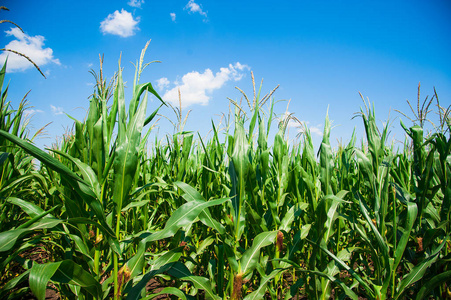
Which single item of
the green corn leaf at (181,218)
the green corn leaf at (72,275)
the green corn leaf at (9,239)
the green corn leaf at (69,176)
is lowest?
the green corn leaf at (72,275)

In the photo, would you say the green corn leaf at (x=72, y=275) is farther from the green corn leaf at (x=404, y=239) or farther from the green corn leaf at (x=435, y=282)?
the green corn leaf at (x=435, y=282)

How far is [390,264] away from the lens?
1448mm

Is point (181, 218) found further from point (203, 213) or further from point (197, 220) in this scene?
point (197, 220)

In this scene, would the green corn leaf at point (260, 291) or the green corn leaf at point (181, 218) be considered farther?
the green corn leaf at point (260, 291)

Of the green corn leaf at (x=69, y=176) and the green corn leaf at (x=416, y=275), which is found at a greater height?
the green corn leaf at (x=69, y=176)

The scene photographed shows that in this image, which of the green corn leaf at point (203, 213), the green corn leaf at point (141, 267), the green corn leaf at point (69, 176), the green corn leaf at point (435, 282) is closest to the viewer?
the green corn leaf at point (69, 176)

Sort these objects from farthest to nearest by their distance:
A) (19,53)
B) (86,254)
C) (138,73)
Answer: (138,73)
(86,254)
(19,53)

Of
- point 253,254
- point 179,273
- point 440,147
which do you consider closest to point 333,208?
point 253,254

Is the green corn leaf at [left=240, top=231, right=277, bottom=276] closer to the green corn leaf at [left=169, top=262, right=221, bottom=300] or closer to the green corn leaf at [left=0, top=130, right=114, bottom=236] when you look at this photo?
the green corn leaf at [left=169, top=262, right=221, bottom=300]

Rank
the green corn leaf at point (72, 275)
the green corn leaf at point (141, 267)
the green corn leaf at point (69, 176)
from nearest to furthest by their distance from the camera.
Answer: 1. the green corn leaf at point (69, 176)
2. the green corn leaf at point (72, 275)
3. the green corn leaf at point (141, 267)

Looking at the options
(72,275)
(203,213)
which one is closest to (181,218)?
(203,213)

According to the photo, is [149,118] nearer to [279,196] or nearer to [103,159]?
[103,159]

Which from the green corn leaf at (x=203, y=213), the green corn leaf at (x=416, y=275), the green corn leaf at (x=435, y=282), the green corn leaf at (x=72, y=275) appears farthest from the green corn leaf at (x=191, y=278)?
the green corn leaf at (x=435, y=282)

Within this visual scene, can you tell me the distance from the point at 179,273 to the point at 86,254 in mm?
544
